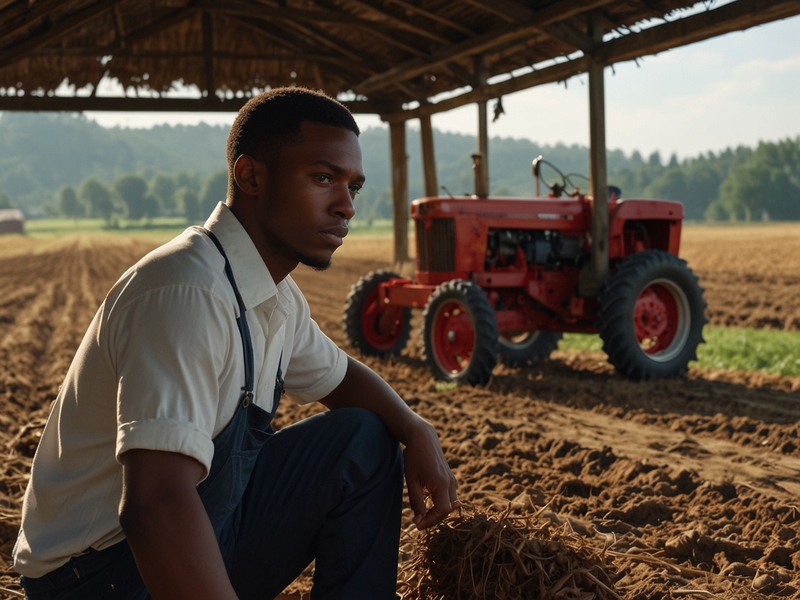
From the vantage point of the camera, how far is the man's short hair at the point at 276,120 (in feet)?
5.94

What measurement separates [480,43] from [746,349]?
3722 millimetres

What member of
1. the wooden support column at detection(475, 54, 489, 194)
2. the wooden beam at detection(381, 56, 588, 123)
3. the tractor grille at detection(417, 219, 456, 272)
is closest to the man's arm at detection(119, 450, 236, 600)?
the tractor grille at detection(417, 219, 456, 272)

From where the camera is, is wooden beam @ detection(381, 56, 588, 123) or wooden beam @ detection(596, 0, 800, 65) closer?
wooden beam @ detection(596, 0, 800, 65)

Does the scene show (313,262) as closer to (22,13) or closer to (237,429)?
(237,429)

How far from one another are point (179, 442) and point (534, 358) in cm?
626

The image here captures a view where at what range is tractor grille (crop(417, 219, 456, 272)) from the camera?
22.2ft

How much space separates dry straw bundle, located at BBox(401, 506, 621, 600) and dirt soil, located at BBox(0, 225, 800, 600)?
70 mm

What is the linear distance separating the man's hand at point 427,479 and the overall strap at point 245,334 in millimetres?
557

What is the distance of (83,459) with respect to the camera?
1711 millimetres

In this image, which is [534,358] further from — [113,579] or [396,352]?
[113,579]

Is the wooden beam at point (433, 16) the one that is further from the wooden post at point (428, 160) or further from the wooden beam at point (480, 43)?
the wooden post at point (428, 160)

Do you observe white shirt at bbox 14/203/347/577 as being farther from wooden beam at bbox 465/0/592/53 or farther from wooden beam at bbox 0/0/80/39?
wooden beam at bbox 0/0/80/39

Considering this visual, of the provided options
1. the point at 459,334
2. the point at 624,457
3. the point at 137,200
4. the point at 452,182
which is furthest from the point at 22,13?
the point at 452,182

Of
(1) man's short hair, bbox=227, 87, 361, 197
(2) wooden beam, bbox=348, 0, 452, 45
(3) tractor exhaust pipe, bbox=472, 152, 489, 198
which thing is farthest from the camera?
(2) wooden beam, bbox=348, 0, 452, 45
